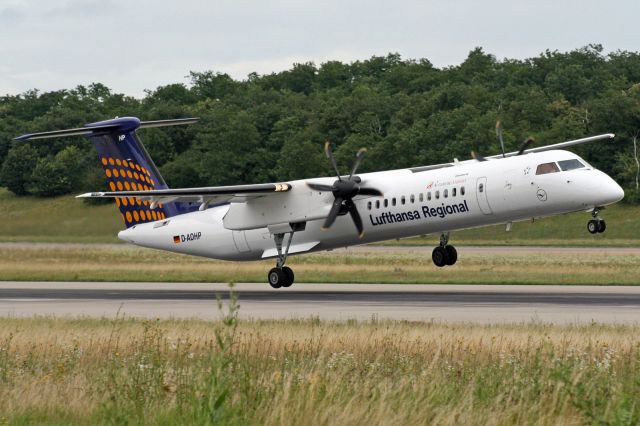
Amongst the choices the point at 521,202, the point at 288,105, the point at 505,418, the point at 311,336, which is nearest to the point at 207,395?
the point at 505,418

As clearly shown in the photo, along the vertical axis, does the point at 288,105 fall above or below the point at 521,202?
above

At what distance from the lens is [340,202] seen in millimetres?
36969

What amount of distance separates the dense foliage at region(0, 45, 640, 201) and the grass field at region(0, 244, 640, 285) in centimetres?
2893

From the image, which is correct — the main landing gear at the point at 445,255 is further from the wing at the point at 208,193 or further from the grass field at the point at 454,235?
the grass field at the point at 454,235

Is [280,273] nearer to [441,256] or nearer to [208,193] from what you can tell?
[208,193]

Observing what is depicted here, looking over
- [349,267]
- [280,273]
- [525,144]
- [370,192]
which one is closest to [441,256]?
[370,192]

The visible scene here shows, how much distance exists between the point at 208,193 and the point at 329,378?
2309 centimetres

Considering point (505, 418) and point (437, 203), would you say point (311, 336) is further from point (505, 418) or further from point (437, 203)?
point (437, 203)

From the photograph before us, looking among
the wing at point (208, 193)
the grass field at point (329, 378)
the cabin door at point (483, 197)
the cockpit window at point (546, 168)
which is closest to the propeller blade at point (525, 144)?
the cockpit window at point (546, 168)

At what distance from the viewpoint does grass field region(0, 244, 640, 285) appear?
44812mm

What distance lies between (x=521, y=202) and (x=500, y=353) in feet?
50.9

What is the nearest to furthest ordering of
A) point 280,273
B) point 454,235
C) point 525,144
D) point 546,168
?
point 546,168, point 525,144, point 280,273, point 454,235

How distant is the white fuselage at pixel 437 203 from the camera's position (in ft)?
110

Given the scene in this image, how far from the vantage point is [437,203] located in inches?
1403
